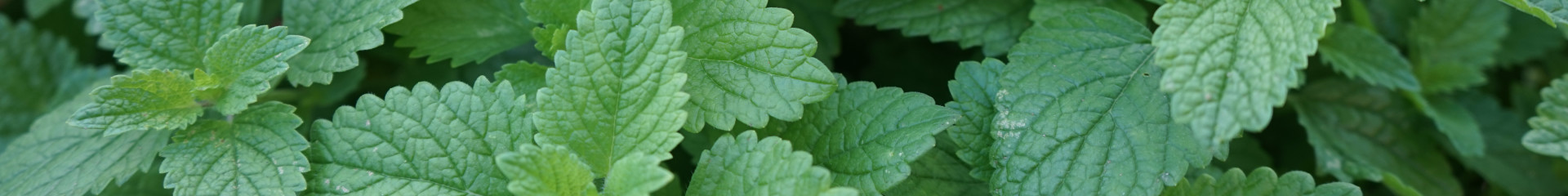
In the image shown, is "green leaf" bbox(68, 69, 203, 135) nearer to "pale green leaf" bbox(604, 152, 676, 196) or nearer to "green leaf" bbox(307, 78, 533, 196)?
"green leaf" bbox(307, 78, 533, 196)

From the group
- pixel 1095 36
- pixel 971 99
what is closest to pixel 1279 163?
pixel 1095 36

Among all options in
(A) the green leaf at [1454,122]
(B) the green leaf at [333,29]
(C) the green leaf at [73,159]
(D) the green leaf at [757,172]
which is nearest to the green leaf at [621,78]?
(D) the green leaf at [757,172]

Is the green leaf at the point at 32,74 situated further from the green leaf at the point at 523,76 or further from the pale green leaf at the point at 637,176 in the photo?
the pale green leaf at the point at 637,176

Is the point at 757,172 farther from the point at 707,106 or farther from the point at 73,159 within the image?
the point at 73,159

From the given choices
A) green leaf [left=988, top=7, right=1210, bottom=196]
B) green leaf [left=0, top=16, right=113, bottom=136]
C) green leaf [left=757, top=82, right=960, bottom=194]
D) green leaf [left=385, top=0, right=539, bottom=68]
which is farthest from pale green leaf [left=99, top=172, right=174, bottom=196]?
green leaf [left=988, top=7, right=1210, bottom=196]

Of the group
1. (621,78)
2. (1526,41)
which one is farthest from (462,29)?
A: (1526,41)

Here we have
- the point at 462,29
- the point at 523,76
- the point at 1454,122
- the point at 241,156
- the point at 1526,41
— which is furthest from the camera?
the point at 1526,41
